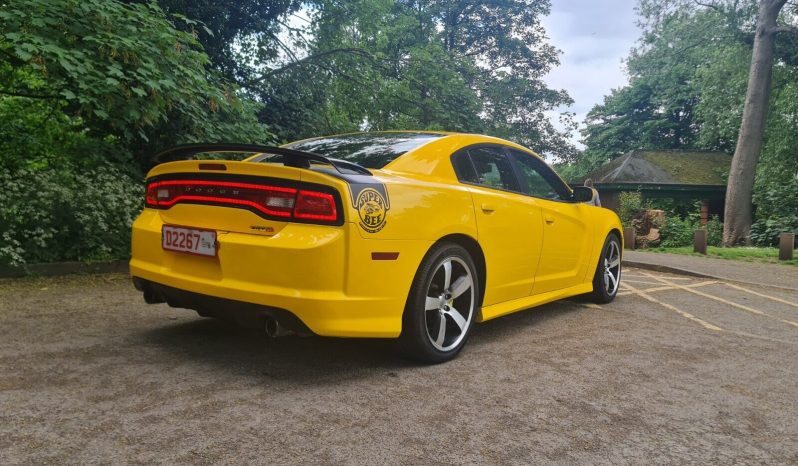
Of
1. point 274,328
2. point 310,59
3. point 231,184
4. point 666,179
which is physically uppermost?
point 310,59

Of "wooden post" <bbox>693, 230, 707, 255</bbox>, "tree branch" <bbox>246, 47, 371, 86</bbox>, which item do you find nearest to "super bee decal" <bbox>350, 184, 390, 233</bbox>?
"tree branch" <bbox>246, 47, 371, 86</bbox>

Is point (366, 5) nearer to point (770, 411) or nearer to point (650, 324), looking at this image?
point (650, 324)

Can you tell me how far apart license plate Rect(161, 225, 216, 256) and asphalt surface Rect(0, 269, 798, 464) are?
65 centimetres

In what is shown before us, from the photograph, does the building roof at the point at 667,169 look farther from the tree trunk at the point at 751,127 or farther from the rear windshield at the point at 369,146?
the rear windshield at the point at 369,146

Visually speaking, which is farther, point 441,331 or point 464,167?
point 464,167

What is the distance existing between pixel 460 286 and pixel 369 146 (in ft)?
3.89

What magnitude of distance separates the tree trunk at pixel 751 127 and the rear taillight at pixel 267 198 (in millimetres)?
19195

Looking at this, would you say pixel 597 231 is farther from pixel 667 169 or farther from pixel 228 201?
pixel 667 169

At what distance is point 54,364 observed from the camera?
2.94 meters

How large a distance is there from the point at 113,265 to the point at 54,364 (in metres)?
3.92

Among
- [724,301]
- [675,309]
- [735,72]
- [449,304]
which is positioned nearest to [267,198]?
[449,304]

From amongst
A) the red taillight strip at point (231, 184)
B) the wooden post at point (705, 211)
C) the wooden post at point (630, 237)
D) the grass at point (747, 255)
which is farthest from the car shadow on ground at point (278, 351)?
the wooden post at point (705, 211)

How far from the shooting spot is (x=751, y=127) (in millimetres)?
17516

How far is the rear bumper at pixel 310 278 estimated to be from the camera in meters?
2.63
